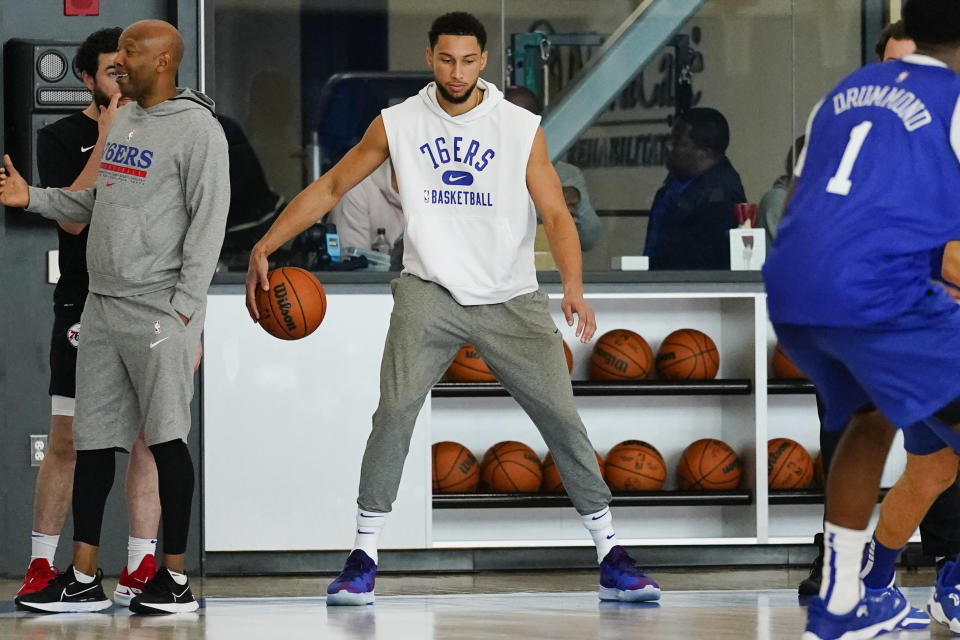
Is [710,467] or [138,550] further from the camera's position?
[710,467]

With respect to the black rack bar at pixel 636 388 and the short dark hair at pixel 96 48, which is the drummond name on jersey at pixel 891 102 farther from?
the black rack bar at pixel 636 388

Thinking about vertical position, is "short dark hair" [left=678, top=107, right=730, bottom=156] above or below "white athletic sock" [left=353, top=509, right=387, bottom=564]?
above

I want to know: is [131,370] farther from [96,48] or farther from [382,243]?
[382,243]

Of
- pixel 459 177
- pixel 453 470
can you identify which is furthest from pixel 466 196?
pixel 453 470

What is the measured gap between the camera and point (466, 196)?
15.4 ft

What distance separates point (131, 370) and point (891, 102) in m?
2.43

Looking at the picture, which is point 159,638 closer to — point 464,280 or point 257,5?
point 464,280

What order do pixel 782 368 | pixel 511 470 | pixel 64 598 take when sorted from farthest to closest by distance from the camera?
pixel 782 368, pixel 511 470, pixel 64 598

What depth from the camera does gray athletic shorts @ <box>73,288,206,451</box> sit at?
14.5ft

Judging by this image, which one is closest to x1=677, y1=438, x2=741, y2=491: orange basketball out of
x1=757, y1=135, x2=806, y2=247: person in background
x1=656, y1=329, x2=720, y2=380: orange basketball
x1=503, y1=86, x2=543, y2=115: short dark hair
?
x1=656, y1=329, x2=720, y2=380: orange basketball

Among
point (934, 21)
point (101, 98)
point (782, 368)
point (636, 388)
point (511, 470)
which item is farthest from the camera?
point (782, 368)

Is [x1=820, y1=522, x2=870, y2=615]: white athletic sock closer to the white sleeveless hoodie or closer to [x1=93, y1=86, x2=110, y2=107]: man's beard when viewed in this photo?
the white sleeveless hoodie

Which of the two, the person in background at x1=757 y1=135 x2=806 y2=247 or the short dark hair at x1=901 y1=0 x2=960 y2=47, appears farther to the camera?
the person in background at x1=757 y1=135 x2=806 y2=247

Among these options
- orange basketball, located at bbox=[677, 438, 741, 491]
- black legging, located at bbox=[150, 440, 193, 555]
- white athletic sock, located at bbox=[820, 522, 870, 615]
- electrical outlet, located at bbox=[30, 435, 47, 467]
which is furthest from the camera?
orange basketball, located at bbox=[677, 438, 741, 491]
